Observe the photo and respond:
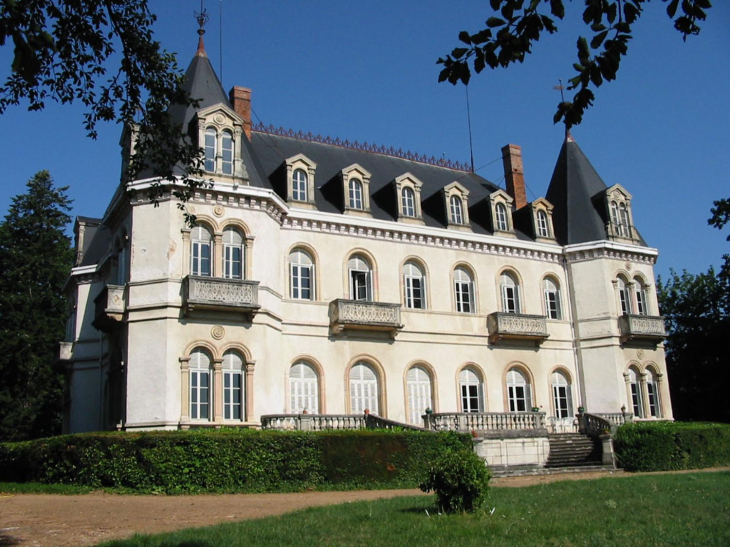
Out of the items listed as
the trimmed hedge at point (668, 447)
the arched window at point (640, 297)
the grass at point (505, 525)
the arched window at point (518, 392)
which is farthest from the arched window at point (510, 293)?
the grass at point (505, 525)

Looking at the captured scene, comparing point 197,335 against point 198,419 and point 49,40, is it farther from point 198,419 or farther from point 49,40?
point 49,40

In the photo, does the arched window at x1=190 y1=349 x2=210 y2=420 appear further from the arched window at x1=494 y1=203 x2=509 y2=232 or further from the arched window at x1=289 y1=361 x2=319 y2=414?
the arched window at x1=494 y1=203 x2=509 y2=232

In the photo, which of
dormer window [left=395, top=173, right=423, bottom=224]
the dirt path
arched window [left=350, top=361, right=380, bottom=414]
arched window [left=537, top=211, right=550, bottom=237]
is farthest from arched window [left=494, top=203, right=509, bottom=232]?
the dirt path

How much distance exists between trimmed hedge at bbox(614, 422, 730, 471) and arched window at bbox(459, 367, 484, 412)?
241 inches

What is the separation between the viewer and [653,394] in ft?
110

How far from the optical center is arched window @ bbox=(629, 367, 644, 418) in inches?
1288

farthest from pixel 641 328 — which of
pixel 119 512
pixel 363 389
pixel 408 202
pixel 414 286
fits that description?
pixel 119 512

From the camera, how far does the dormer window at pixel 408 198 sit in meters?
31.0

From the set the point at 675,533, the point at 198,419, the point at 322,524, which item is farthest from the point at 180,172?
the point at 675,533

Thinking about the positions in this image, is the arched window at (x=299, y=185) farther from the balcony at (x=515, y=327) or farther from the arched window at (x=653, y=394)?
the arched window at (x=653, y=394)

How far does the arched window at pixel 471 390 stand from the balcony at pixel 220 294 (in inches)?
405

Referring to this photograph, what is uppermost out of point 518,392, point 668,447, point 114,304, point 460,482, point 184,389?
point 114,304

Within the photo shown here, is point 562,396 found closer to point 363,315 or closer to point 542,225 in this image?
point 542,225

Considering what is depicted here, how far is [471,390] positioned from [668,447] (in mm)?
8039
